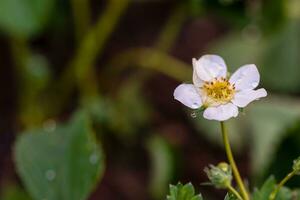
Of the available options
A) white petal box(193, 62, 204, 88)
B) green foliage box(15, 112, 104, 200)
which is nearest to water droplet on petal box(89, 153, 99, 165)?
green foliage box(15, 112, 104, 200)

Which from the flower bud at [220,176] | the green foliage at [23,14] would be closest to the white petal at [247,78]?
the flower bud at [220,176]

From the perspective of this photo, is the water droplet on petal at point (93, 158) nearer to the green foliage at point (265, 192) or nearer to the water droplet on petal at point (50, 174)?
the water droplet on petal at point (50, 174)

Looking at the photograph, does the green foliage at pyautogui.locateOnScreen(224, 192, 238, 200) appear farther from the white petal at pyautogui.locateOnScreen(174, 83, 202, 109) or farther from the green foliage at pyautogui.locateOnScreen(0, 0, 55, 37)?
the green foliage at pyautogui.locateOnScreen(0, 0, 55, 37)

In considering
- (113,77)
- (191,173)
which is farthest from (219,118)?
(113,77)

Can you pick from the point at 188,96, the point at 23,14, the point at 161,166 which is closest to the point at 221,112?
the point at 188,96

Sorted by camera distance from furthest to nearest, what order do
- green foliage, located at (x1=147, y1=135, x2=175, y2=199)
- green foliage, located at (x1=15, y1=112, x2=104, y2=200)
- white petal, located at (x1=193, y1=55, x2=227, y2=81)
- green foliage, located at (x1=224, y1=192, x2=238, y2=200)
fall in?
green foliage, located at (x1=147, y1=135, x2=175, y2=199) → green foliage, located at (x1=15, y1=112, x2=104, y2=200) → white petal, located at (x1=193, y1=55, x2=227, y2=81) → green foliage, located at (x1=224, y1=192, x2=238, y2=200)
